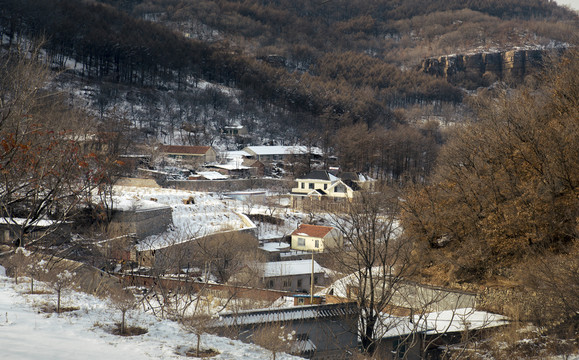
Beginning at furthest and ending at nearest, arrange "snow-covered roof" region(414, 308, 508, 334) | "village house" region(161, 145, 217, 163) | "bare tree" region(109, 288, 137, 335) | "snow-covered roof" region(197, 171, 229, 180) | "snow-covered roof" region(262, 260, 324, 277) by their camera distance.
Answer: "village house" region(161, 145, 217, 163), "snow-covered roof" region(197, 171, 229, 180), "snow-covered roof" region(262, 260, 324, 277), "snow-covered roof" region(414, 308, 508, 334), "bare tree" region(109, 288, 137, 335)

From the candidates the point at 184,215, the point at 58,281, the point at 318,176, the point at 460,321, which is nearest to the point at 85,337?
the point at 58,281

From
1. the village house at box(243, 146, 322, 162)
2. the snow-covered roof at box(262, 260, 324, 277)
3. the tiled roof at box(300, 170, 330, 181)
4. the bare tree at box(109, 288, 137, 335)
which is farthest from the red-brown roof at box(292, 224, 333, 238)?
the village house at box(243, 146, 322, 162)

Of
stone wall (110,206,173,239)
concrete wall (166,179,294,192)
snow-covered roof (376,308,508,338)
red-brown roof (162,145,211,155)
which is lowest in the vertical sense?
concrete wall (166,179,294,192)

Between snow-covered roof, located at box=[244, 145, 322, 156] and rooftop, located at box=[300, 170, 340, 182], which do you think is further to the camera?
snow-covered roof, located at box=[244, 145, 322, 156]

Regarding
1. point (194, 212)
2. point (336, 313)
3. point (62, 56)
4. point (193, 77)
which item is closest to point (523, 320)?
point (336, 313)

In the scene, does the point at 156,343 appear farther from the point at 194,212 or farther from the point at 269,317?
the point at 194,212

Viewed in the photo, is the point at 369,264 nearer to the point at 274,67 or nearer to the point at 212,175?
the point at 212,175

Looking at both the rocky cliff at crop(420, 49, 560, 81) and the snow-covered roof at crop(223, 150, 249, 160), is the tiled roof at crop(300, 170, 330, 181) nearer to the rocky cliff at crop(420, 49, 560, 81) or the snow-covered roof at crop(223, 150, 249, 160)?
the snow-covered roof at crop(223, 150, 249, 160)

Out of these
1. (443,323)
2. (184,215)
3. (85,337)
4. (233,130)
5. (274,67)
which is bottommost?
(184,215)
